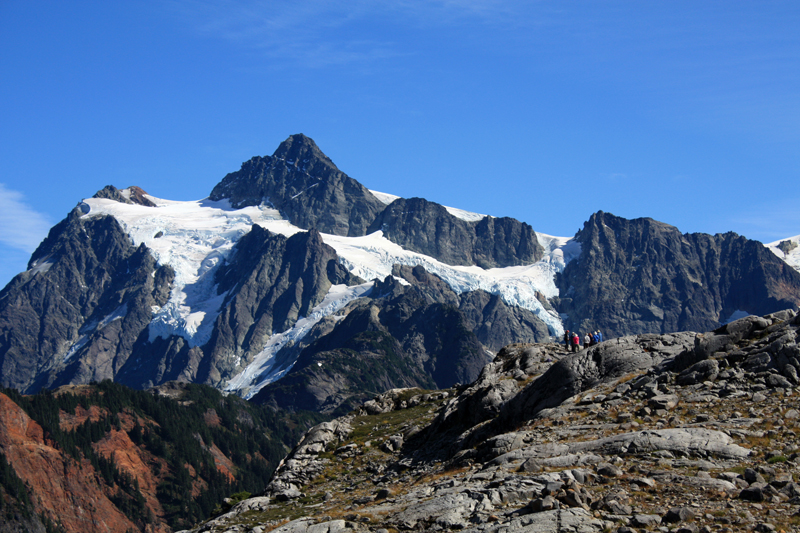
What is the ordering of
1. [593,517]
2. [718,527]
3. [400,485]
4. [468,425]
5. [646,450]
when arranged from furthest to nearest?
[468,425]
[400,485]
[646,450]
[593,517]
[718,527]

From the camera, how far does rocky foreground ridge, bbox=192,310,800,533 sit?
95.6 feet

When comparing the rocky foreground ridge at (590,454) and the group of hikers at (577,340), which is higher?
the group of hikers at (577,340)

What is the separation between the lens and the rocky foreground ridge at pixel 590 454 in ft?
95.6

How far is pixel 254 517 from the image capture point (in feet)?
A: 157

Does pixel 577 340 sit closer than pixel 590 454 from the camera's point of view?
No

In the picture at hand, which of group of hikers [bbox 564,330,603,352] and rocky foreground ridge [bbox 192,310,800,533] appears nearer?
rocky foreground ridge [bbox 192,310,800,533]

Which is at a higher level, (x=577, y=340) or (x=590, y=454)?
(x=577, y=340)

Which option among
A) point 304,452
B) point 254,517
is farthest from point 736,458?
point 304,452

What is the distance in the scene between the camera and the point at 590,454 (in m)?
36.2

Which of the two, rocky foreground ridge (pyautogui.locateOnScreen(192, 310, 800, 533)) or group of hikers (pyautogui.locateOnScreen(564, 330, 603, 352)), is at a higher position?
group of hikers (pyautogui.locateOnScreen(564, 330, 603, 352))

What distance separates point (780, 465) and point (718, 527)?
705 cm

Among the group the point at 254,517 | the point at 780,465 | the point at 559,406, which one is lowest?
the point at 254,517

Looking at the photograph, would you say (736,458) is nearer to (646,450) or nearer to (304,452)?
(646,450)

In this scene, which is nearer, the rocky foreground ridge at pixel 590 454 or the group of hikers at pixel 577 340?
the rocky foreground ridge at pixel 590 454
